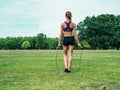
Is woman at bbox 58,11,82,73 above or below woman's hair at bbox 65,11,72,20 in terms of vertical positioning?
below

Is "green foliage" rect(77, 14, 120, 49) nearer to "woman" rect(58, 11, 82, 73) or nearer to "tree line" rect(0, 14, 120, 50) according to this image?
"tree line" rect(0, 14, 120, 50)

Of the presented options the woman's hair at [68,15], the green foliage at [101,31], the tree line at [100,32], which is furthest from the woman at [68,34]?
the green foliage at [101,31]

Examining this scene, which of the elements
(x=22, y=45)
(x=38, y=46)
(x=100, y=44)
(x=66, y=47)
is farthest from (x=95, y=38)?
(x=66, y=47)

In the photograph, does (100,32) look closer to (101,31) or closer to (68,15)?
(101,31)

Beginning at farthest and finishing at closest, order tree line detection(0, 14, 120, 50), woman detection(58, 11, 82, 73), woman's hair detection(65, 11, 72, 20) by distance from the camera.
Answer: tree line detection(0, 14, 120, 50), woman detection(58, 11, 82, 73), woman's hair detection(65, 11, 72, 20)

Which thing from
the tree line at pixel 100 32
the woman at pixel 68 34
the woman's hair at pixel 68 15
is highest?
the tree line at pixel 100 32

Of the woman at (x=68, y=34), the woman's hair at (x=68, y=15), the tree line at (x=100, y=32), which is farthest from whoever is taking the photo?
the tree line at (x=100, y=32)

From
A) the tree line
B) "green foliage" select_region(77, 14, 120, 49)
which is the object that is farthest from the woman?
"green foliage" select_region(77, 14, 120, 49)

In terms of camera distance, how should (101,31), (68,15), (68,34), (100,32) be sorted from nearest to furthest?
(68,15) → (68,34) → (100,32) → (101,31)

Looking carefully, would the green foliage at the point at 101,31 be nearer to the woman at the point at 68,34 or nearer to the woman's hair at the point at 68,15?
the woman at the point at 68,34

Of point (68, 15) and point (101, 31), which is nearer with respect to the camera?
point (68, 15)

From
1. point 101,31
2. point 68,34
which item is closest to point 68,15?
point 68,34

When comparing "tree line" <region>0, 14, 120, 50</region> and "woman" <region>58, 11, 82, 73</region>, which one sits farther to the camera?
"tree line" <region>0, 14, 120, 50</region>

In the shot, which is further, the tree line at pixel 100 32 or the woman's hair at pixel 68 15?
the tree line at pixel 100 32
